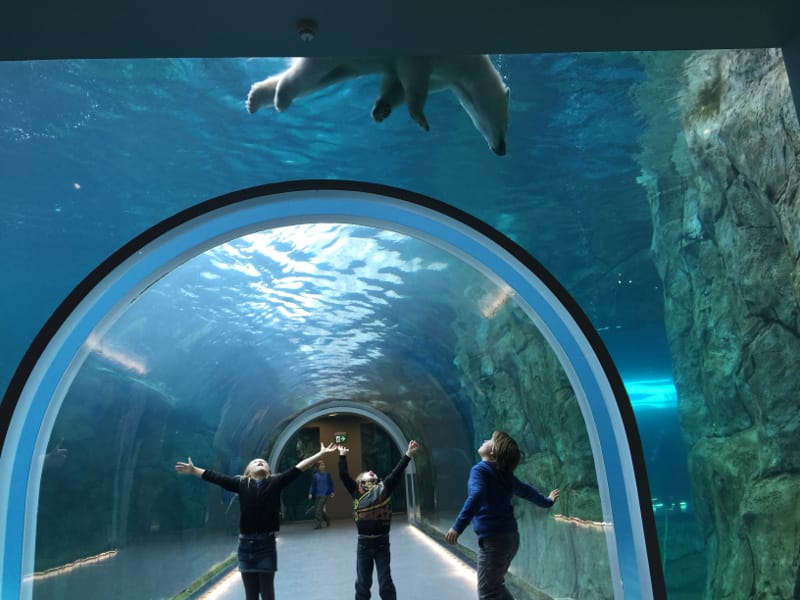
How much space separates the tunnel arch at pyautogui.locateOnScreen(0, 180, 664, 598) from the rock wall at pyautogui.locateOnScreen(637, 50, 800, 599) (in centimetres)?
73

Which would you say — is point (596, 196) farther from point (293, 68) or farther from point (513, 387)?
point (513, 387)

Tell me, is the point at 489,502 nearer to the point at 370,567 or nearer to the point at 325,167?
the point at 370,567

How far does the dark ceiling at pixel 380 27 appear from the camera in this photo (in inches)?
98.7

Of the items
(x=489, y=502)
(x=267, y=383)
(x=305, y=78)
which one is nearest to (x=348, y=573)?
(x=267, y=383)

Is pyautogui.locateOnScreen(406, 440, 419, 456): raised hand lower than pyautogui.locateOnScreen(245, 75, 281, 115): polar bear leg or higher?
lower

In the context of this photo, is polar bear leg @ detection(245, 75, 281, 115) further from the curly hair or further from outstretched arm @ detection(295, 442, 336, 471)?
the curly hair

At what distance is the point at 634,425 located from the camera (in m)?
5.05

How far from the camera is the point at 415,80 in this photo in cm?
386

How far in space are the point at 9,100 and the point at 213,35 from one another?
2.24 metres

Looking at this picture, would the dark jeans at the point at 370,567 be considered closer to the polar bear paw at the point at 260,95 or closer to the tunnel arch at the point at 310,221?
the tunnel arch at the point at 310,221

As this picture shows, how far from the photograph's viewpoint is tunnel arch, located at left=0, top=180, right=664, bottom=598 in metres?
4.59

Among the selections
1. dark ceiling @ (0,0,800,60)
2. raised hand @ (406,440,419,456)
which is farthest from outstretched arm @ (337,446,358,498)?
dark ceiling @ (0,0,800,60)

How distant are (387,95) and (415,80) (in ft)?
0.87

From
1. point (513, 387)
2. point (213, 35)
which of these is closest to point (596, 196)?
point (213, 35)
